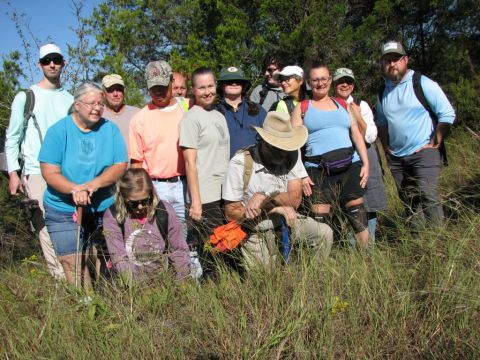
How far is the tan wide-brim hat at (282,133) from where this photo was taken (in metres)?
3.46

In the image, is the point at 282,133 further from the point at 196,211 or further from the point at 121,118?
the point at 121,118

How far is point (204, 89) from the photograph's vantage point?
3.95 meters

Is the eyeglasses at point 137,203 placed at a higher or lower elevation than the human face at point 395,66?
lower

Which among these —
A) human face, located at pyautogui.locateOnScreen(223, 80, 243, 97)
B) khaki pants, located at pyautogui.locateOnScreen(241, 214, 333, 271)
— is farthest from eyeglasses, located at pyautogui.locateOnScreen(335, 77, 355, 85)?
khaki pants, located at pyautogui.locateOnScreen(241, 214, 333, 271)

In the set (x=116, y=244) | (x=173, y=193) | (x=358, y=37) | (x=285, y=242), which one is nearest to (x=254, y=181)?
(x=285, y=242)

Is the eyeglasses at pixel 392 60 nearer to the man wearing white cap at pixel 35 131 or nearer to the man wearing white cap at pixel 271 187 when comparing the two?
the man wearing white cap at pixel 271 187

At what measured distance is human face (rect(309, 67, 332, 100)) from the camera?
13.4ft

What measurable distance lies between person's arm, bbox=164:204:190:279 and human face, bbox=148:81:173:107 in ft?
3.60

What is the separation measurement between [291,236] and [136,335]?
1245 mm

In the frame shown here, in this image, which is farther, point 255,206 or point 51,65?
point 51,65

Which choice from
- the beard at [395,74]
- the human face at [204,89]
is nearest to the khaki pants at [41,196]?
the human face at [204,89]

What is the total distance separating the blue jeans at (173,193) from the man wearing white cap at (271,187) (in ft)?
1.92

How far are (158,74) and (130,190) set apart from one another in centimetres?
119

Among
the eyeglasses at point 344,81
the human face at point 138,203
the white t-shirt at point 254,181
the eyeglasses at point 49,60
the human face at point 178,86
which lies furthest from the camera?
the human face at point 178,86
